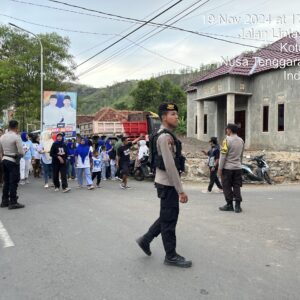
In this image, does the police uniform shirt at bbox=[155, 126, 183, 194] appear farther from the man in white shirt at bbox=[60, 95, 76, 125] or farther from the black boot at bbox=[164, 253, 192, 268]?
the man in white shirt at bbox=[60, 95, 76, 125]

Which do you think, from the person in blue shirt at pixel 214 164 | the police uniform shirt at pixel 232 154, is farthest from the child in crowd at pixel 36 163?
the police uniform shirt at pixel 232 154

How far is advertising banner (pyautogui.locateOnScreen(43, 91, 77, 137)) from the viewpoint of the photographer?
18.2m

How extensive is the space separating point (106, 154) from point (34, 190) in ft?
12.5

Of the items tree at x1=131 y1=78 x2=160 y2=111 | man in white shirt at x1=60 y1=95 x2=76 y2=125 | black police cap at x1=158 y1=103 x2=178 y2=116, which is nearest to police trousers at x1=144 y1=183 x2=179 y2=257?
black police cap at x1=158 y1=103 x2=178 y2=116

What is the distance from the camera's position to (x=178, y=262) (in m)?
4.37

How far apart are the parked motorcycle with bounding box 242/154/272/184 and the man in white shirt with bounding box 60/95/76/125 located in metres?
9.01

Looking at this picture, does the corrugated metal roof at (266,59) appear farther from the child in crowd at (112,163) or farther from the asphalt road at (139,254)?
the asphalt road at (139,254)

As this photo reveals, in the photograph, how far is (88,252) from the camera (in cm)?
495

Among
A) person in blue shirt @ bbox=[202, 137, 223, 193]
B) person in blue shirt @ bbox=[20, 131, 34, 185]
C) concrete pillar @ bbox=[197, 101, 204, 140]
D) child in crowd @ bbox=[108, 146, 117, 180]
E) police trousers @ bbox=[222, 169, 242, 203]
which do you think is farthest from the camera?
concrete pillar @ bbox=[197, 101, 204, 140]

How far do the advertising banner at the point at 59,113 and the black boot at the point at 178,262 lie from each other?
47.3ft

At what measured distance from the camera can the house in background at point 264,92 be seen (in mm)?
19969

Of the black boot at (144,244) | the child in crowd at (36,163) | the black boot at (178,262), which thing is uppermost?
the child in crowd at (36,163)

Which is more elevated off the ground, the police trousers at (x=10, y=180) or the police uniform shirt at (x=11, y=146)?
the police uniform shirt at (x=11, y=146)

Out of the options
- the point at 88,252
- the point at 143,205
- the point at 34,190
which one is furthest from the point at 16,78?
the point at 88,252
